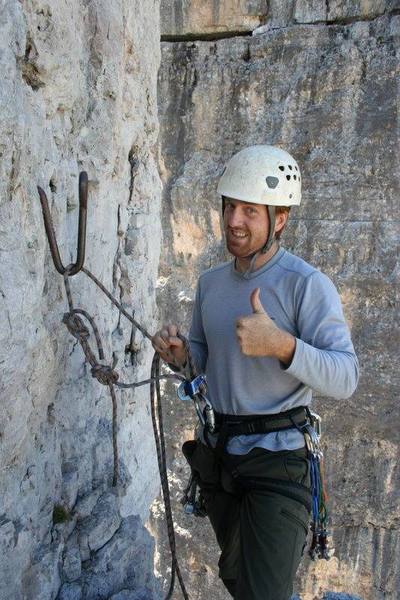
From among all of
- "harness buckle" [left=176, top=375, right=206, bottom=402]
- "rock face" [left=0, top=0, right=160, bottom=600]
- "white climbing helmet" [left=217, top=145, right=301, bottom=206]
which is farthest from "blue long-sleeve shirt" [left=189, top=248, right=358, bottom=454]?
"rock face" [left=0, top=0, right=160, bottom=600]

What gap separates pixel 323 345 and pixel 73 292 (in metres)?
0.97

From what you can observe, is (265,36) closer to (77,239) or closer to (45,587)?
(77,239)

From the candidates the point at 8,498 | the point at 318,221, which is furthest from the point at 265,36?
the point at 8,498

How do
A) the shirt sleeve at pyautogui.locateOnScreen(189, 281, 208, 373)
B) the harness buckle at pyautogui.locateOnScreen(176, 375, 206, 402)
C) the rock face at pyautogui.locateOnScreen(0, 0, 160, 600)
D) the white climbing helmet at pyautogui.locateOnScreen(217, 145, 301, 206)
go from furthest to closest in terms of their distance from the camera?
the shirt sleeve at pyautogui.locateOnScreen(189, 281, 208, 373), the white climbing helmet at pyautogui.locateOnScreen(217, 145, 301, 206), the harness buckle at pyautogui.locateOnScreen(176, 375, 206, 402), the rock face at pyautogui.locateOnScreen(0, 0, 160, 600)

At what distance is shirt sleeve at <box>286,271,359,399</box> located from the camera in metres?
1.82

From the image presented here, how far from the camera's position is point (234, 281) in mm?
2234

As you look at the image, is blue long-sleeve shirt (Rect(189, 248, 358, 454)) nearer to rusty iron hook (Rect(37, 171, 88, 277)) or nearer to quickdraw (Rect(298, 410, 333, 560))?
quickdraw (Rect(298, 410, 333, 560))

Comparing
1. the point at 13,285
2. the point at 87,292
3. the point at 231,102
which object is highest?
the point at 231,102

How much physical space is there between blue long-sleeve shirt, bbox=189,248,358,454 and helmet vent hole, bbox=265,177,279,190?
0.30 metres

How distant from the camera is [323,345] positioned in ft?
6.31

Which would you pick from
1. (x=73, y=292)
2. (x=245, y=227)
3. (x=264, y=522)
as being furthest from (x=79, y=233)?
(x=264, y=522)

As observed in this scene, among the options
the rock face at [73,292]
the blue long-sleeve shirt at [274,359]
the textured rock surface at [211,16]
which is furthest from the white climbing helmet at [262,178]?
the textured rock surface at [211,16]

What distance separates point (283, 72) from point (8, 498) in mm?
10920

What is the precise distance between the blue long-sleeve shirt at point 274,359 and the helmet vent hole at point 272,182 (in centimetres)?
30
